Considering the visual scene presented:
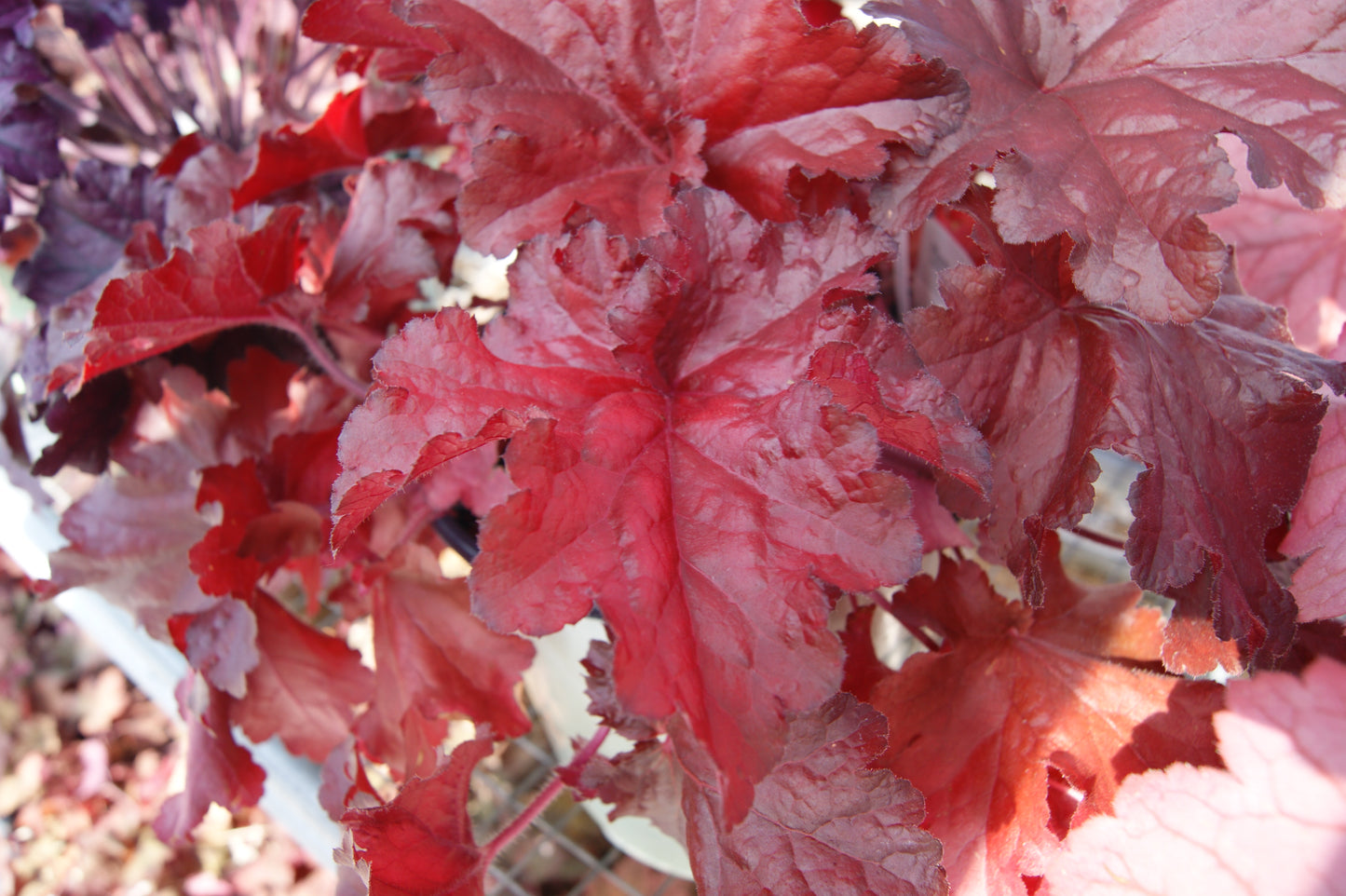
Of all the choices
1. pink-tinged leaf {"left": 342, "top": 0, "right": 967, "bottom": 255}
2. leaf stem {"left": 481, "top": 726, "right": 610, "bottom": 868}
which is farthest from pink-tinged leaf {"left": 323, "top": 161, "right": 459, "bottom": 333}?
leaf stem {"left": 481, "top": 726, "right": 610, "bottom": 868}

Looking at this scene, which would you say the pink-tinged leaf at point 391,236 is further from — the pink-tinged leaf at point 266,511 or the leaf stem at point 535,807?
the leaf stem at point 535,807

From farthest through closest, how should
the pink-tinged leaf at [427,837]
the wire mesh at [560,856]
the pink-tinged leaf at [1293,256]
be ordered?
1. the wire mesh at [560,856]
2. the pink-tinged leaf at [1293,256]
3. the pink-tinged leaf at [427,837]

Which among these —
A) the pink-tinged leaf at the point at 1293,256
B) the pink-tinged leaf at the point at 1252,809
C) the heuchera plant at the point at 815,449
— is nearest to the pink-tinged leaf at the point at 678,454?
the heuchera plant at the point at 815,449

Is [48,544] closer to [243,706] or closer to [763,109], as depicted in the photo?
[243,706]

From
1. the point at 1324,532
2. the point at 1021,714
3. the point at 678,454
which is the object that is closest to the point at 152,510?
the point at 678,454

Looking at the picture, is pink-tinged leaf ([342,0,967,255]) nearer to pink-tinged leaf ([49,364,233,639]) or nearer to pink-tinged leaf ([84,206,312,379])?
pink-tinged leaf ([84,206,312,379])
